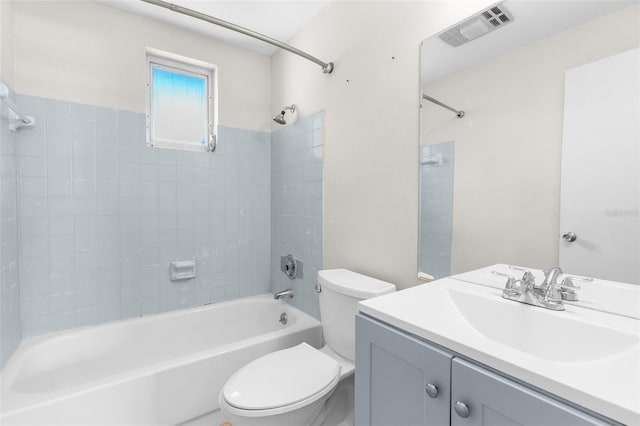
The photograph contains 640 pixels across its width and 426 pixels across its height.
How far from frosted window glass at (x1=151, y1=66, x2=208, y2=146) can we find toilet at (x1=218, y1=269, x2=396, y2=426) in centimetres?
151

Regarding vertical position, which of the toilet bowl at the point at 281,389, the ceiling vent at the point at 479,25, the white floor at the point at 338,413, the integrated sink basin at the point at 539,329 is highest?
the ceiling vent at the point at 479,25

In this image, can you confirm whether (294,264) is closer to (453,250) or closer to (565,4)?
(453,250)

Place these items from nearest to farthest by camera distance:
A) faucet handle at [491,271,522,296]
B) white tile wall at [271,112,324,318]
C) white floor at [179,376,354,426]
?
faucet handle at [491,271,522,296] < white floor at [179,376,354,426] < white tile wall at [271,112,324,318]

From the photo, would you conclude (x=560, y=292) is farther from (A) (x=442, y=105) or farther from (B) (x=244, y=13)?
(B) (x=244, y=13)

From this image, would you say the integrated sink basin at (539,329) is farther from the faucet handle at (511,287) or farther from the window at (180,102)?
the window at (180,102)

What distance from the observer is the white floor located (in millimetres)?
1497

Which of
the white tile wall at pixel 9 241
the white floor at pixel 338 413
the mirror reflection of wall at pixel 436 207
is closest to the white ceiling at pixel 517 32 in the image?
the mirror reflection of wall at pixel 436 207

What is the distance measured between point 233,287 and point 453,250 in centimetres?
173

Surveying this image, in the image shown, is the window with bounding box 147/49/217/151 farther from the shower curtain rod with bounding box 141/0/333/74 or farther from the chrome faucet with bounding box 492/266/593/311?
the chrome faucet with bounding box 492/266/593/311

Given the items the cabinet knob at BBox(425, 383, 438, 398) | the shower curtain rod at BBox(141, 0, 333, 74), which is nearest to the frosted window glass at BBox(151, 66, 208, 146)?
the shower curtain rod at BBox(141, 0, 333, 74)

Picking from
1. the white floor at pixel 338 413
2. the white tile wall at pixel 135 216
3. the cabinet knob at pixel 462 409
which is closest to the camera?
the cabinet knob at pixel 462 409

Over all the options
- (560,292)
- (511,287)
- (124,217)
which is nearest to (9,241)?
(124,217)

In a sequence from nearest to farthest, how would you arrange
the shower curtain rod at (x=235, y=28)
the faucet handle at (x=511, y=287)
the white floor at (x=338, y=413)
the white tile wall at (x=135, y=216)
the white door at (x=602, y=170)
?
the white door at (x=602, y=170)
the faucet handle at (x=511, y=287)
the shower curtain rod at (x=235, y=28)
the white floor at (x=338, y=413)
the white tile wall at (x=135, y=216)

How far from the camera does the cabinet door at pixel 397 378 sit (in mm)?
700
